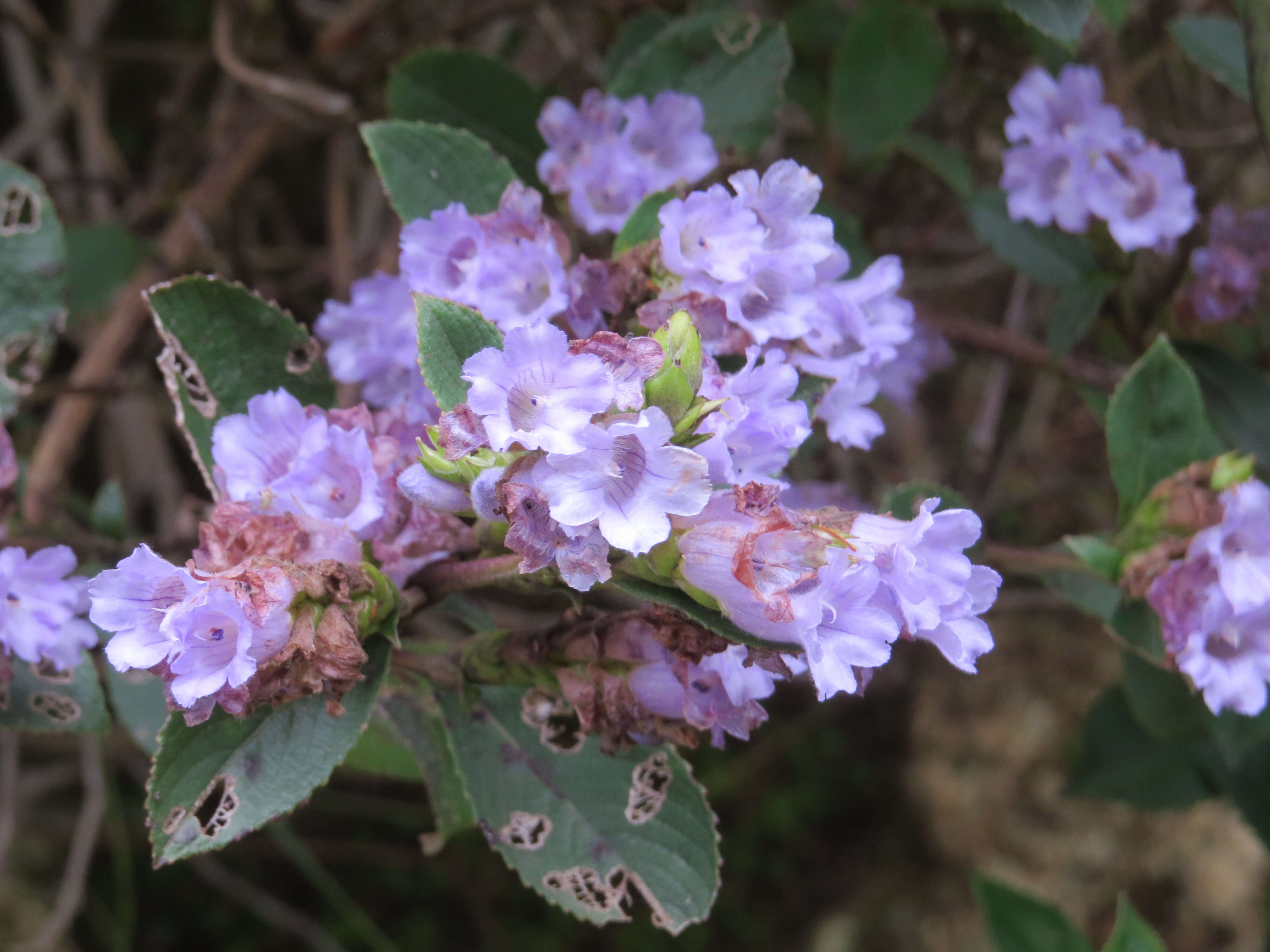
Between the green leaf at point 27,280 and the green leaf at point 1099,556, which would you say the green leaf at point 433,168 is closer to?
the green leaf at point 27,280

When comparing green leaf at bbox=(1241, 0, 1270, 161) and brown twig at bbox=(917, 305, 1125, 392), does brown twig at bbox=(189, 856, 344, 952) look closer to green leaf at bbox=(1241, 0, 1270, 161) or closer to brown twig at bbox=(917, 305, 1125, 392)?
Answer: brown twig at bbox=(917, 305, 1125, 392)

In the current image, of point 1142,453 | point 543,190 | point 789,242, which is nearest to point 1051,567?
point 1142,453

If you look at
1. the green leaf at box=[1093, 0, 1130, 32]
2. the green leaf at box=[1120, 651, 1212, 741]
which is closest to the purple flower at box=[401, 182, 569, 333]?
the green leaf at box=[1093, 0, 1130, 32]

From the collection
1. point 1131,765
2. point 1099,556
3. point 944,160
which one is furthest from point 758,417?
point 1131,765

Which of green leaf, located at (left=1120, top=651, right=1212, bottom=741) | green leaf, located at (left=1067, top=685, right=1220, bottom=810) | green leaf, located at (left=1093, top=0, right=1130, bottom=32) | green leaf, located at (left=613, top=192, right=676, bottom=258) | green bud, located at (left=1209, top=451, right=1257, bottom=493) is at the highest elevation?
green leaf, located at (left=1093, top=0, right=1130, bottom=32)

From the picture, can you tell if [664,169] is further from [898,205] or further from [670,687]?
[898,205]

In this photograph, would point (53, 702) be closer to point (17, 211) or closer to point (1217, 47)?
point (17, 211)
